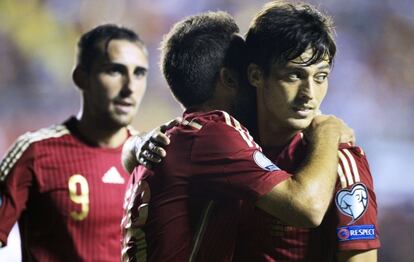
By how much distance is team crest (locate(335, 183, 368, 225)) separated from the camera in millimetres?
2334

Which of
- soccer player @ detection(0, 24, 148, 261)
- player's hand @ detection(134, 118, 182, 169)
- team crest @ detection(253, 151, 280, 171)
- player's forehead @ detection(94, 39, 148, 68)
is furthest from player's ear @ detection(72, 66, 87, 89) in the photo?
team crest @ detection(253, 151, 280, 171)

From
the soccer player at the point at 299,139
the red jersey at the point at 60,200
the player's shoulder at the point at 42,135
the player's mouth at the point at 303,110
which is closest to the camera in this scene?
the soccer player at the point at 299,139

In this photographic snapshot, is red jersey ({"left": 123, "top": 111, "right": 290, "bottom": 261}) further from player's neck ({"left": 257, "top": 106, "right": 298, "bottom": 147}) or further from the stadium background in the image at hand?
the stadium background

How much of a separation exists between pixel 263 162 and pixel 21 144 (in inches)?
81.9

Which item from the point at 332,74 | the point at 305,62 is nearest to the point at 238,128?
the point at 305,62

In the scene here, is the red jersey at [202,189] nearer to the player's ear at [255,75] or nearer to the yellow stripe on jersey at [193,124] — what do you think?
the yellow stripe on jersey at [193,124]

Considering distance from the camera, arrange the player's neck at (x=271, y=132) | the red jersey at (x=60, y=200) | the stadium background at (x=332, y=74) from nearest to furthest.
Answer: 1. the player's neck at (x=271, y=132)
2. the red jersey at (x=60, y=200)
3. the stadium background at (x=332, y=74)

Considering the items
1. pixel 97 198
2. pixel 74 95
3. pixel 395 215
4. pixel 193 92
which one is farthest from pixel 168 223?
pixel 74 95

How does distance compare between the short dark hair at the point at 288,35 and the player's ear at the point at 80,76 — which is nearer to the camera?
the short dark hair at the point at 288,35

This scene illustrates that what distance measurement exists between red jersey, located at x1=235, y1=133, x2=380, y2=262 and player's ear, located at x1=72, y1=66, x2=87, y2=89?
2112mm

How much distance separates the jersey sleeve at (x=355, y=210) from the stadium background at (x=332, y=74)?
4710 millimetres

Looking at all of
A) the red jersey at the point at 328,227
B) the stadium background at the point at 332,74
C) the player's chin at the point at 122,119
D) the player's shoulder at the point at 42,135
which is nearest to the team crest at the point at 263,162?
the red jersey at the point at 328,227

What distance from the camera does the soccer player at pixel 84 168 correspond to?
391 cm

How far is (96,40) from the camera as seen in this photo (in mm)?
Answer: 4414
